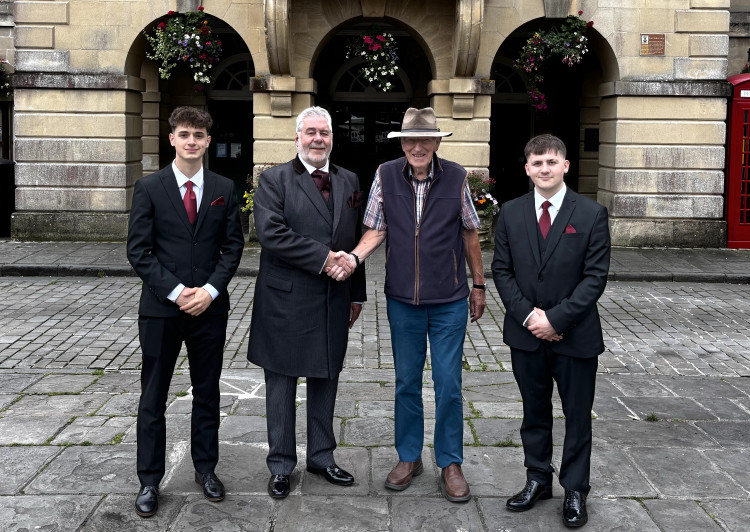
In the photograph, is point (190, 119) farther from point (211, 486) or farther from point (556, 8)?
point (556, 8)

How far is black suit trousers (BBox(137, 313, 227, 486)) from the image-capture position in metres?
4.73

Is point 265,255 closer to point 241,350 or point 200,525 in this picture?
point 200,525

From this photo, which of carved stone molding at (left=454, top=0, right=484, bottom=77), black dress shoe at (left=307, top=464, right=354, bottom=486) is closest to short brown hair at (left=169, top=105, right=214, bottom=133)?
black dress shoe at (left=307, top=464, right=354, bottom=486)

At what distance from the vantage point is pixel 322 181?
500 cm

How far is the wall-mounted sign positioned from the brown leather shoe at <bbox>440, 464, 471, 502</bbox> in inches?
458

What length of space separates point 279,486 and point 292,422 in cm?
35

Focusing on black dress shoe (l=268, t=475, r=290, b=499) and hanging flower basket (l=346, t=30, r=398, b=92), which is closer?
black dress shoe (l=268, t=475, r=290, b=499)

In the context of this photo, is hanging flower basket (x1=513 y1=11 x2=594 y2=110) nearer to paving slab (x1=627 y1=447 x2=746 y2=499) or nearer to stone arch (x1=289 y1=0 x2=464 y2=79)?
stone arch (x1=289 y1=0 x2=464 y2=79)

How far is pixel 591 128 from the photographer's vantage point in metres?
18.3

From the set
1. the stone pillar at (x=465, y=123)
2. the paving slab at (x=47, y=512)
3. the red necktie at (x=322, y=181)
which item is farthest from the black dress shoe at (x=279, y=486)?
the stone pillar at (x=465, y=123)

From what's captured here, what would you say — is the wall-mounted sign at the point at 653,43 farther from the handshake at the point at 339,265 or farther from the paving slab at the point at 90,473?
the paving slab at the point at 90,473

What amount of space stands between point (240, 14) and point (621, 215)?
22.4ft

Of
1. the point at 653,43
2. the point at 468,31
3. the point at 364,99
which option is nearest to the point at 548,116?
the point at 364,99

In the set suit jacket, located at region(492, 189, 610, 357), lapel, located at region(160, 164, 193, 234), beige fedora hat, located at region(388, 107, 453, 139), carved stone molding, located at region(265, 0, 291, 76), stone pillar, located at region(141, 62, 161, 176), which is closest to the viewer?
suit jacket, located at region(492, 189, 610, 357)
